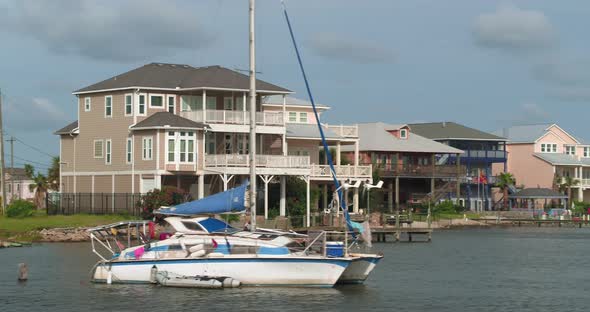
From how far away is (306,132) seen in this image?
287 feet

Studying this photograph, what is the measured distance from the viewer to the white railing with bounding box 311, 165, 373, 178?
84356 mm

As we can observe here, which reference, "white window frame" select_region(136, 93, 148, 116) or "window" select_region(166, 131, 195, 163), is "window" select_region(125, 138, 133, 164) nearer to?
"white window frame" select_region(136, 93, 148, 116)

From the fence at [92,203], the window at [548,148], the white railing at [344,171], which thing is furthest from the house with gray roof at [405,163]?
the fence at [92,203]

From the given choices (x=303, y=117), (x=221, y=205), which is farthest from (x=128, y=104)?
(x=221, y=205)

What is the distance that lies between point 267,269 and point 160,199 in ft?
104

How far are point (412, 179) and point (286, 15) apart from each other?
6567cm

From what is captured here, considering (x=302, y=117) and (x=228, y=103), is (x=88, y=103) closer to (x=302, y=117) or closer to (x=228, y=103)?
(x=228, y=103)

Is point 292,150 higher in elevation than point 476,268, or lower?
higher

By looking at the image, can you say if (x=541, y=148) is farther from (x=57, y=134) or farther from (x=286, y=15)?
(x=286, y=15)

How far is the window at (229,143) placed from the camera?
80.2 metres

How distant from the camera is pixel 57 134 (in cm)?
8456

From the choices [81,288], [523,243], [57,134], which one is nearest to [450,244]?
[523,243]

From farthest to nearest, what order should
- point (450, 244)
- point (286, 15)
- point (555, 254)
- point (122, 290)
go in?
point (450, 244) < point (555, 254) < point (286, 15) < point (122, 290)

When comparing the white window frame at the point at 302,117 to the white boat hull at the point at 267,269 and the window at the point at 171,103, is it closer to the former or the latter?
the window at the point at 171,103
